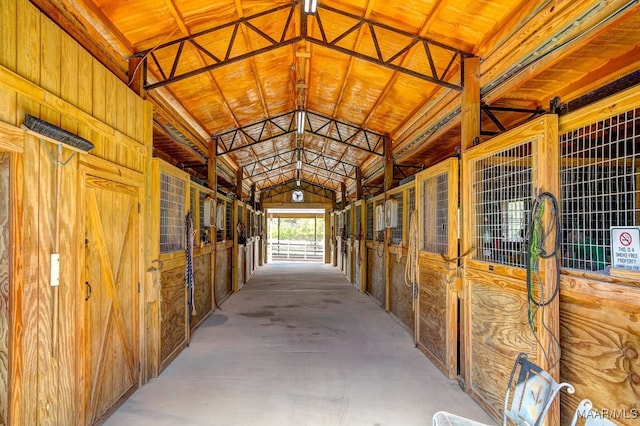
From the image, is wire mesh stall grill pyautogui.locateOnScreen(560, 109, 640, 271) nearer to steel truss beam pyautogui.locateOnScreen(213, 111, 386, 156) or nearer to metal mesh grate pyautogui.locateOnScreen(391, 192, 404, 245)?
metal mesh grate pyautogui.locateOnScreen(391, 192, 404, 245)

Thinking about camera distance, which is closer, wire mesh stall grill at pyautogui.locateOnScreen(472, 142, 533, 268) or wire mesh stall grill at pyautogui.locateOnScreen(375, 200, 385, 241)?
wire mesh stall grill at pyautogui.locateOnScreen(472, 142, 533, 268)

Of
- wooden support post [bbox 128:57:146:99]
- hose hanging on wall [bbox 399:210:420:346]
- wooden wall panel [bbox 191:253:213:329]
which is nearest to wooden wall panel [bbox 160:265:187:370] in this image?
wooden wall panel [bbox 191:253:213:329]

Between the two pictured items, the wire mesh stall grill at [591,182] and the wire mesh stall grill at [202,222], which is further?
the wire mesh stall grill at [202,222]

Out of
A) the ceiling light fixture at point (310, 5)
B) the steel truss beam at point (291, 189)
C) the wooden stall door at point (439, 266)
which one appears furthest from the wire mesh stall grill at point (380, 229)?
the steel truss beam at point (291, 189)

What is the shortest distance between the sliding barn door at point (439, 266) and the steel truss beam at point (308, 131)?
3.38 m

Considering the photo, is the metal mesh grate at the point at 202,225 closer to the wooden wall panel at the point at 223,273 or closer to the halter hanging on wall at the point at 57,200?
the wooden wall panel at the point at 223,273

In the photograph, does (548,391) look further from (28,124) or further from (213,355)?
(213,355)

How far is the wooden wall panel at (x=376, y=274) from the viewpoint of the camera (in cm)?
739

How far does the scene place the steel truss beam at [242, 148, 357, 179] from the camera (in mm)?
11484

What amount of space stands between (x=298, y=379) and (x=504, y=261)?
2.15 meters

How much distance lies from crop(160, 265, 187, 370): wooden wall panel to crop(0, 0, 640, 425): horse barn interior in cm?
4

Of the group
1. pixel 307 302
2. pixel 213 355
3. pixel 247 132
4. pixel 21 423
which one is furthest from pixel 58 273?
pixel 247 132

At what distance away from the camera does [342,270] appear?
13.3 m

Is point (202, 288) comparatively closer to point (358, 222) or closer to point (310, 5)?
point (310, 5)
